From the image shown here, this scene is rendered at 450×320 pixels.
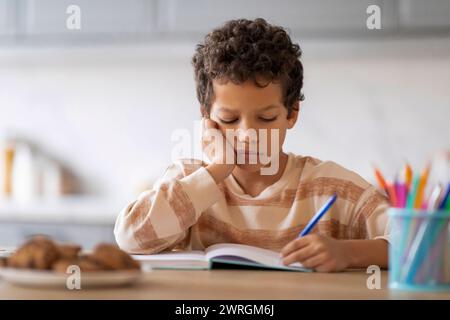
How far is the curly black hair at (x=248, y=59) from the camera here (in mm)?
1458

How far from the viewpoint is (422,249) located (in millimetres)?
887

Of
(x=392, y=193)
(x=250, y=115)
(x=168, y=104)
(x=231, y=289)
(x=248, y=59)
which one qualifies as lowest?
(x=231, y=289)

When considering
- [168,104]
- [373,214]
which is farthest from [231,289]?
[168,104]

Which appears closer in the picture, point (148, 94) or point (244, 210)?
point (244, 210)

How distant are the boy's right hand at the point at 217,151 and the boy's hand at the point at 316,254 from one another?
0.31 meters

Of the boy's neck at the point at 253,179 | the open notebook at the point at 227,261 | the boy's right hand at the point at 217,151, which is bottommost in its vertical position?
the open notebook at the point at 227,261

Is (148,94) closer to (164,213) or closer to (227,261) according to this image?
(164,213)

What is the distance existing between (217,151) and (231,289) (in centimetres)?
58

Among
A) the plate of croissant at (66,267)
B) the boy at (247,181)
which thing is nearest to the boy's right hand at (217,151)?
the boy at (247,181)

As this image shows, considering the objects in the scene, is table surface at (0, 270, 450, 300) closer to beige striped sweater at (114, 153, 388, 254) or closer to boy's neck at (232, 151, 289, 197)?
beige striped sweater at (114, 153, 388, 254)

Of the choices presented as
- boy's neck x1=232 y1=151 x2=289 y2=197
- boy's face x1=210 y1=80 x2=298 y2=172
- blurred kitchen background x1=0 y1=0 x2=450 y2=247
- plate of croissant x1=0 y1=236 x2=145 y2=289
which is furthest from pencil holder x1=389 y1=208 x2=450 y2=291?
blurred kitchen background x1=0 y1=0 x2=450 y2=247

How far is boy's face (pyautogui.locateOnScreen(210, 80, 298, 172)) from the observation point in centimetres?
140

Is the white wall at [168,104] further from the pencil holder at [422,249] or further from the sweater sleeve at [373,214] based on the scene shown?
the pencil holder at [422,249]
